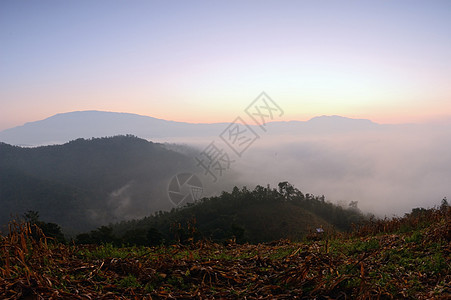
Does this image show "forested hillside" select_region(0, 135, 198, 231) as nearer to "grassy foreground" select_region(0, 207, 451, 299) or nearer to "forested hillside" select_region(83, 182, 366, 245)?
"forested hillside" select_region(83, 182, 366, 245)

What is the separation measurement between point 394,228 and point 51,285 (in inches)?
280

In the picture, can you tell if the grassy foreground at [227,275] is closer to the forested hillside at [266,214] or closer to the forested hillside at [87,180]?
the forested hillside at [266,214]

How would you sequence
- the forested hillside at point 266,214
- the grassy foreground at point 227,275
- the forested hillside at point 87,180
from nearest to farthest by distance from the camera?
the grassy foreground at point 227,275, the forested hillside at point 266,214, the forested hillside at point 87,180

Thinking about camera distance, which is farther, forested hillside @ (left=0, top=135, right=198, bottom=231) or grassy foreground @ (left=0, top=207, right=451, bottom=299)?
forested hillside @ (left=0, top=135, right=198, bottom=231)

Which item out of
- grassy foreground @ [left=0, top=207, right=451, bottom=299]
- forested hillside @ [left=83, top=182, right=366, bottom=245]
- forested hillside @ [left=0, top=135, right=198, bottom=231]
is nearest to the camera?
grassy foreground @ [left=0, top=207, right=451, bottom=299]

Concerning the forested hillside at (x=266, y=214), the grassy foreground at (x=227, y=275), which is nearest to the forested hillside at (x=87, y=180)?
the forested hillside at (x=266, y=214)

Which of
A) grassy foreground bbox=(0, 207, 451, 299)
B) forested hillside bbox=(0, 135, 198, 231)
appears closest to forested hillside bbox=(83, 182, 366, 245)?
grassy foreground bbox=(0, 207, 451, 299)

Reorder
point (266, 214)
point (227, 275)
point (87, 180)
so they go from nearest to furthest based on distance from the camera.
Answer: point (227, 275) < point (266, 214) < point (87, 180)

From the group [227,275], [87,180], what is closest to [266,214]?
[227,275]

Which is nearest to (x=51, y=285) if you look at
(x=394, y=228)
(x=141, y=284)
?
(x=141, y=284)

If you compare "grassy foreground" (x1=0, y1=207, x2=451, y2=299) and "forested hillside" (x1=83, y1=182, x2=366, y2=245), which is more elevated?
"grassy foreground" (x1=0, y1=207, x2=451, y2=299)

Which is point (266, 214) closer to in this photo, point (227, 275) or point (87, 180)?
point (227, 275)

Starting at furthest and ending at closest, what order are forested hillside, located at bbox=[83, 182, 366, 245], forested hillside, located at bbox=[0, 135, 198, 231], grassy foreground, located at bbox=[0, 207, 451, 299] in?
forested hillside, located at bbox=[0, 135, 198, 231] < forested hillside, located at bbox=[83, 182, 366, 245] < grassy foreground, located at bbox=[0, 207, 451, 299]

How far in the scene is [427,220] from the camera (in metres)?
6.87
